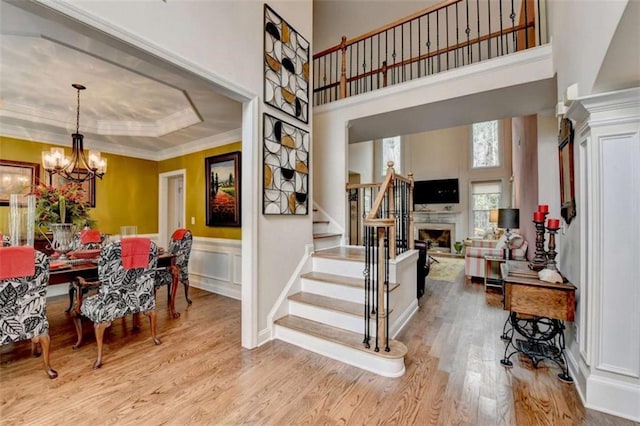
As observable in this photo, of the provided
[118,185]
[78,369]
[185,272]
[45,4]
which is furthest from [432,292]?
[118,185]

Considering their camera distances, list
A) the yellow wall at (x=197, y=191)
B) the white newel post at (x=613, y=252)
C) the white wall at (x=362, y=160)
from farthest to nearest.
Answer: the white wall at (x=362, y=160)
the yellow wall at (x=197, y=191)
the white newel post at (x=613, y=252)

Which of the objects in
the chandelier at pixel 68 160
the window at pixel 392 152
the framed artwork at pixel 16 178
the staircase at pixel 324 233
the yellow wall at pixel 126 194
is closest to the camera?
the chandelier at pixel 68 160

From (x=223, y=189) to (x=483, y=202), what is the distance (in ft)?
27.8

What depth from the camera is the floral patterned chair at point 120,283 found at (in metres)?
2.25

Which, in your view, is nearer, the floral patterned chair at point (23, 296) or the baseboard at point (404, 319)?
the floral patterned chair at point (23, 296)

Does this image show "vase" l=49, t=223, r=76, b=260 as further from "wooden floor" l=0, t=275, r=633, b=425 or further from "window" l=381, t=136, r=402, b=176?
"window" l=381, t=136, r=402, b=176

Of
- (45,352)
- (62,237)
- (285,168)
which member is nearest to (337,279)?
(285,168)

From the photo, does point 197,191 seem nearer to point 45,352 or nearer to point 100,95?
point 100,95

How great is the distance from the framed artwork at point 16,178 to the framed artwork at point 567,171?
6462 millimetres

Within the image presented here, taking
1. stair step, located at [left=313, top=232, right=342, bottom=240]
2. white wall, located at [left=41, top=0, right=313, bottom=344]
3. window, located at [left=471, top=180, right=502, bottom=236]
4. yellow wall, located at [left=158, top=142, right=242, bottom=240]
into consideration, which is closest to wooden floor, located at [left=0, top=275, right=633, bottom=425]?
white wall, located at [left=41, top=0, right=313, bottom=344]

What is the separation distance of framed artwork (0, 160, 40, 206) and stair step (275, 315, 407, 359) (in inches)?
172

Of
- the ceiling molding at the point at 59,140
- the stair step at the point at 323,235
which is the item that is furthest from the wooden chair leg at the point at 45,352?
the ceiling molding at the point at 59,140

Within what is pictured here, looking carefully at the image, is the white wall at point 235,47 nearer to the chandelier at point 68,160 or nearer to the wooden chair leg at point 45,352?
the wooden chair leg at point 45,352

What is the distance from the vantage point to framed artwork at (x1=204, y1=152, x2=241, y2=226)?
4.28 meters
